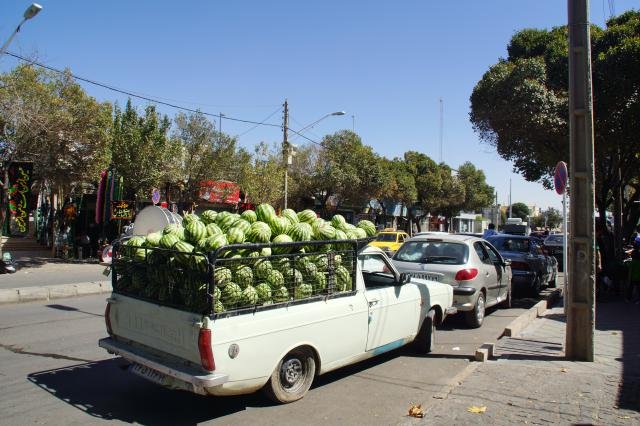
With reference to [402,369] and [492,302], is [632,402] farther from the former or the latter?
[492,302]

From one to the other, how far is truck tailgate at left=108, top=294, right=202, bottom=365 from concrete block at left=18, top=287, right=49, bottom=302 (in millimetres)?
7283

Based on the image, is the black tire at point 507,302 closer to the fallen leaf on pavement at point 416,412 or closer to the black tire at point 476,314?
the black tire at point 476,314

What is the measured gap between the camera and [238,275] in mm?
4406

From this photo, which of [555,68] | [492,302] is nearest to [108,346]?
[492,302]

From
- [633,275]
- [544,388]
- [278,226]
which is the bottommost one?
[544,388]

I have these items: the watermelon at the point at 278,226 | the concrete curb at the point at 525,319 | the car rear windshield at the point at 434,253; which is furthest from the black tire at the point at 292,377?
the car rear windshield at the point at 434,253

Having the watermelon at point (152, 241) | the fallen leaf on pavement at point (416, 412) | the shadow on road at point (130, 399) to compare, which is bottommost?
the shadow on road at point (130, 399)

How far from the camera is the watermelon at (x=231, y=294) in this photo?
426cm

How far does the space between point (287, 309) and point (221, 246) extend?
3.03 ft

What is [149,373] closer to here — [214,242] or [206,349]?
[206,349]

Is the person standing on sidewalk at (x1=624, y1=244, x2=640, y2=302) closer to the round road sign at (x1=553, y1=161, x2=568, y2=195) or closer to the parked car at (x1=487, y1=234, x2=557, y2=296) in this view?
the parked car at (x1=487, y1=234, x2=557, y2=296)

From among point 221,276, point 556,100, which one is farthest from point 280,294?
Answer: point 556,100

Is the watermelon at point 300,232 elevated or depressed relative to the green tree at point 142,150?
depressed

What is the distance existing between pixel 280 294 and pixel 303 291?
30cm
